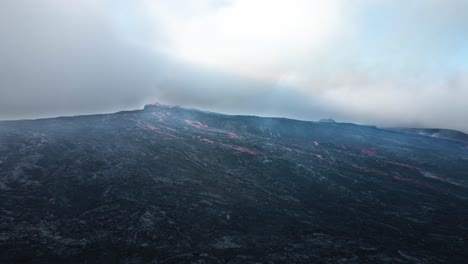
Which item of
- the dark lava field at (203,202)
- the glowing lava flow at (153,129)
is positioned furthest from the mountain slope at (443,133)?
the glowing lava flow at (153,129)

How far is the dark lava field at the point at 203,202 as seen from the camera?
20.7 metres

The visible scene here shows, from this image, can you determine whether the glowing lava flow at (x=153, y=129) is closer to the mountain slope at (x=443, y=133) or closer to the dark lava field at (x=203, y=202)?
the dark lava field at (x=203, y=202)

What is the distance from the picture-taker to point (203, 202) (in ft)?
97.6

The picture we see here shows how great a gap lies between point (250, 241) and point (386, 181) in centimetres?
3408

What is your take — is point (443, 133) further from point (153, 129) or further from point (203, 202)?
point (203, 202)

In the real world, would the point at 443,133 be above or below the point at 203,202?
above

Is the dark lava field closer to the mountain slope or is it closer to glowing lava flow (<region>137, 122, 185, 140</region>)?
glowing lava flow (<region>137, 122, 185, 140</region>)

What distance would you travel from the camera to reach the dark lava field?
20688mm

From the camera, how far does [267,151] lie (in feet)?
189

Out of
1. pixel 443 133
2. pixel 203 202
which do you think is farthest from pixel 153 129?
pixel 443 133

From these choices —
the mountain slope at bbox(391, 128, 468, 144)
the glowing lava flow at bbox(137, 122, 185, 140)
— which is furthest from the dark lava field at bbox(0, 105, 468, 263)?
the mountain slope at bbox(391, 128, 468, 144)

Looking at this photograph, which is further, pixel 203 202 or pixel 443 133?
pixel 443 133

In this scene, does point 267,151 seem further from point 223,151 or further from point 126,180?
point 126,180

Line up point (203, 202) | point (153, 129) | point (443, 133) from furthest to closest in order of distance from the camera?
point (443, 133) → point (153, 129) → point (203, 202)
